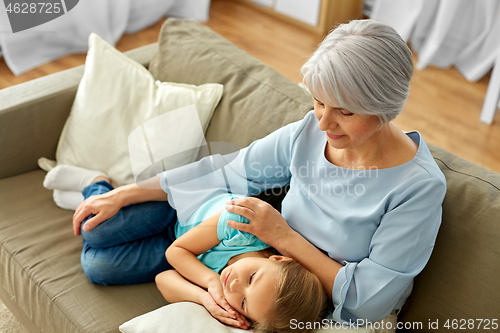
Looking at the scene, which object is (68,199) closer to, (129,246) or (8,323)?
(129,246)

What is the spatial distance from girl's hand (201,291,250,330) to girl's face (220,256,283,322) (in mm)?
14

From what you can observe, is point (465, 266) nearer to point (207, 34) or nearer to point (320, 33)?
point (207, 34)

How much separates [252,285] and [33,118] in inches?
41.0

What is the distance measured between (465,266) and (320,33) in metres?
2.82

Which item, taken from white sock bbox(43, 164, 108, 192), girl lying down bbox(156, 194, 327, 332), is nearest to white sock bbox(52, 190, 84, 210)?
white sock bbox(43, 164, 108, 192)

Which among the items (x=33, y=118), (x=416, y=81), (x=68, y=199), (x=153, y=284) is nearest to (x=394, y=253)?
(x=153, y=284)

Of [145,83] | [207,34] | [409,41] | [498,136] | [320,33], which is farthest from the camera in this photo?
[320,33]

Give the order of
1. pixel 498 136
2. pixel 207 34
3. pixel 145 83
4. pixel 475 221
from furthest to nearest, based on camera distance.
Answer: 1. pixel 498 136
2. pixel 207 34
3. pixel 145 83
4. pixel 475 221

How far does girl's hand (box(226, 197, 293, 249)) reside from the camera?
1168 mm

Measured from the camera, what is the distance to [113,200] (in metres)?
1.36

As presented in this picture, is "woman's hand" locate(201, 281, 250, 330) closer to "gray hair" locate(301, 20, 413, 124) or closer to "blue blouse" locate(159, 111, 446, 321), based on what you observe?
"blue blouse" locate(159, 111, 446, 321)

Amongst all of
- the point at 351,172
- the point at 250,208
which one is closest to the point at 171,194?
the point at 250,208

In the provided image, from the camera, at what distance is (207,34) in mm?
1744

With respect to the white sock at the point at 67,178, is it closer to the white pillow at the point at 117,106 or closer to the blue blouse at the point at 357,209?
the white pillow at the point at 117,106
